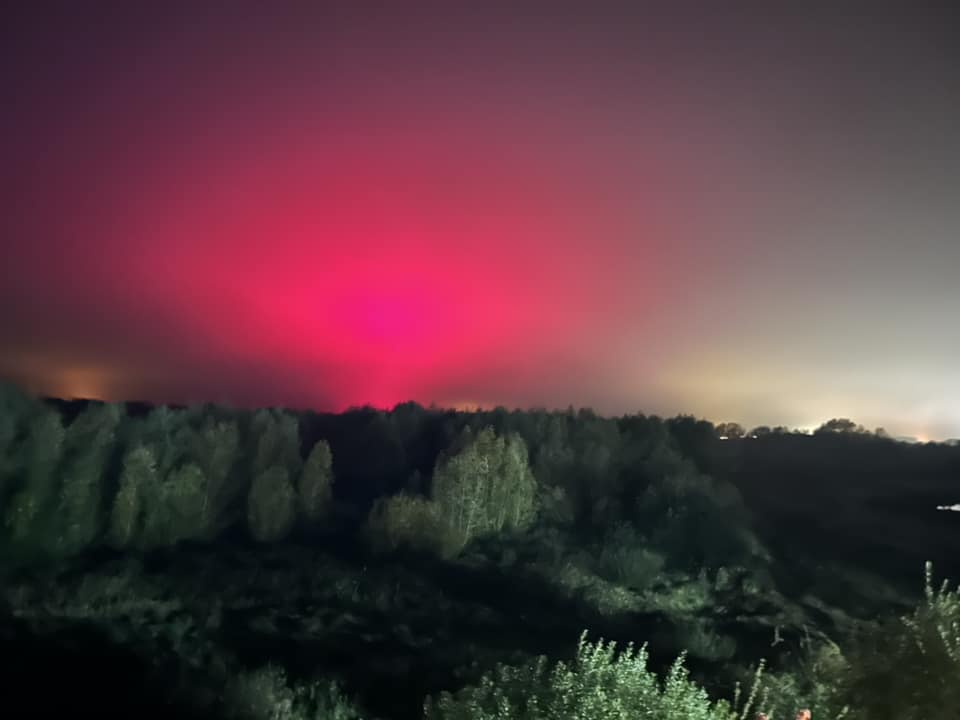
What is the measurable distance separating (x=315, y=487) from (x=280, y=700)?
3358cm

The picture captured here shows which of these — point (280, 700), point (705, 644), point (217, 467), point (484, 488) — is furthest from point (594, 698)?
point (217, 467)

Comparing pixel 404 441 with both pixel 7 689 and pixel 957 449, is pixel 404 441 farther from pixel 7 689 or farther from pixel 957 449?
pixel 957 449

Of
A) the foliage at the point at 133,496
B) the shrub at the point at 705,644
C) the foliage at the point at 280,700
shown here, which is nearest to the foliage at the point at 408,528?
the foliage at the point at 133,496

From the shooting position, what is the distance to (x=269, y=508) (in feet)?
178

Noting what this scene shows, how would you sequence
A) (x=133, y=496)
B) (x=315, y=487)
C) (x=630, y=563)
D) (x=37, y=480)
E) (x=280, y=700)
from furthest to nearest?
(x=315, y=487) → (x=630, y=563) → (x=133, y=496) → (x=37, y=480) → (x=280, y=700)

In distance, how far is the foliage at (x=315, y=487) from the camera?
58.2 meters

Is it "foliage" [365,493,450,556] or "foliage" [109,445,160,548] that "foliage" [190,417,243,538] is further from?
"foliage" [365,493,450,556]

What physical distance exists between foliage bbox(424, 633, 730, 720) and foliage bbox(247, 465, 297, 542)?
139 ft

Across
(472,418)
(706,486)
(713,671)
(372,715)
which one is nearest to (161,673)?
(372,715)

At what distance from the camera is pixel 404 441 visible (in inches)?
3123

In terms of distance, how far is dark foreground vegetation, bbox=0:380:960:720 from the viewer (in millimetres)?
15086

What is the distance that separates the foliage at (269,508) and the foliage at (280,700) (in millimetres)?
27096

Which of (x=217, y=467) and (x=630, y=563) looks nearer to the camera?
(x=630, y=563)

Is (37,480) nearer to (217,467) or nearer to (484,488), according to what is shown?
(217,467)
